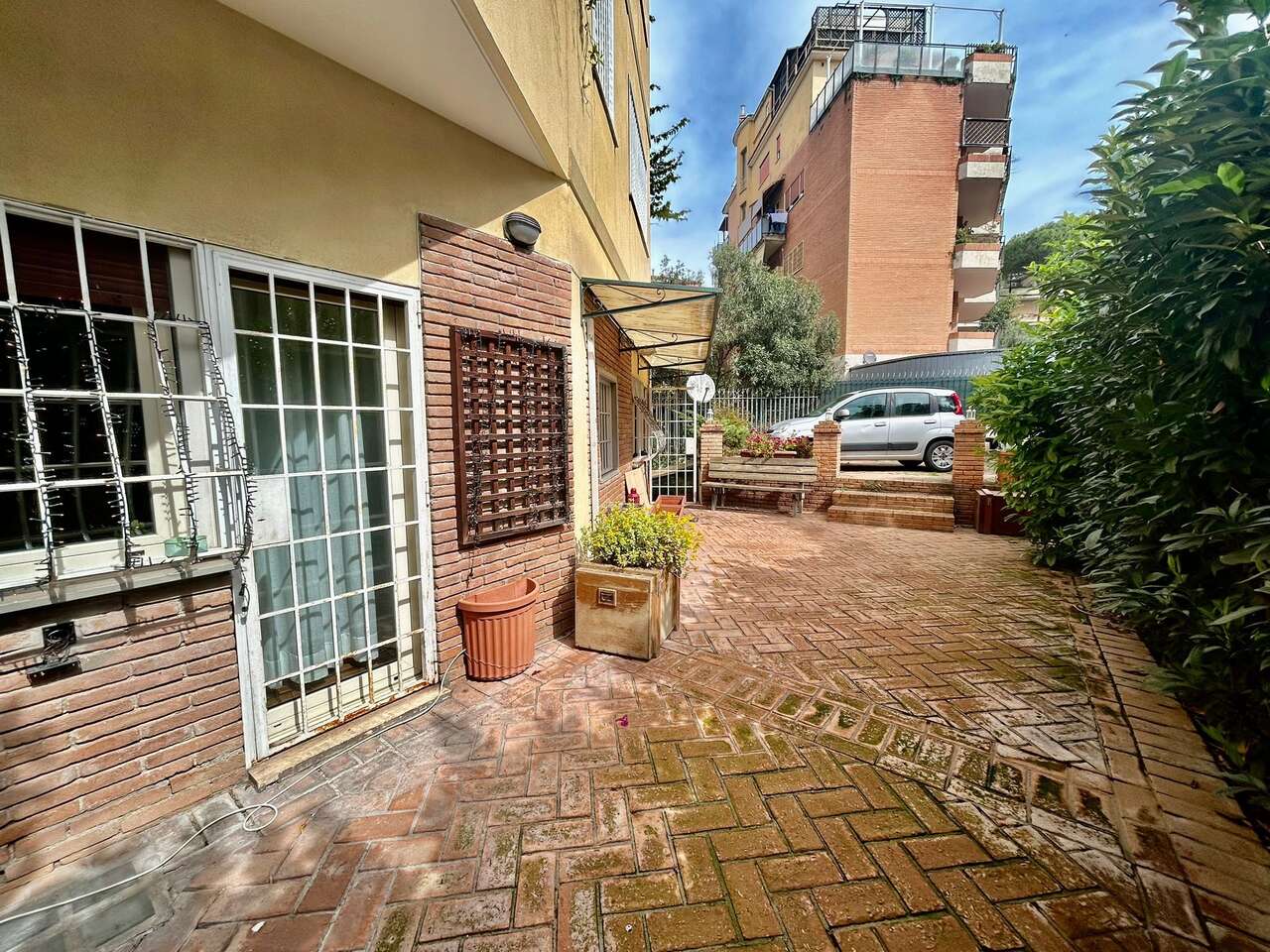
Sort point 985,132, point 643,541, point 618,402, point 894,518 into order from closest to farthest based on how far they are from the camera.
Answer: point 643,541, point 618,402, point 894,518, point 985,132

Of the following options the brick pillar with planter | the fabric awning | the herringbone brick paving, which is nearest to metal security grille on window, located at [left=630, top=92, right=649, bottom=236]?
the fabric awning

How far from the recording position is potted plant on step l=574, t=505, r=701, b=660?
352 centimetres

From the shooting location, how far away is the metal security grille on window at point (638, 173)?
8016 mm

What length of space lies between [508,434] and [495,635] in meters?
1.39

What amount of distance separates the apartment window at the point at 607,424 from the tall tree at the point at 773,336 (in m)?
10.8

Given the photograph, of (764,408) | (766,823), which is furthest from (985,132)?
(766,823)

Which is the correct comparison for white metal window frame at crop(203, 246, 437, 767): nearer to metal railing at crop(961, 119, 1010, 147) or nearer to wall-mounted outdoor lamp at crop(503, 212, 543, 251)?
wall-mounted outdoor lamp at crop(503, 212, 543, 251)

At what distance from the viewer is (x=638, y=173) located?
348 inches

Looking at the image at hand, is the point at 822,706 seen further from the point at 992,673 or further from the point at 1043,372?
the point at 1043,372

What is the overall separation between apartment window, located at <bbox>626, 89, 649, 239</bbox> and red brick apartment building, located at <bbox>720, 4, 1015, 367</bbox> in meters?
11.0

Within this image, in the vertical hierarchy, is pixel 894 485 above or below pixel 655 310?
below

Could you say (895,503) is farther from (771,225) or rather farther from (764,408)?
(771,225)

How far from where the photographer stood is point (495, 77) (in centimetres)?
258

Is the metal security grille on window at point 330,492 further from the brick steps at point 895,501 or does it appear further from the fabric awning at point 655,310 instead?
the brick steps at point 895,501
